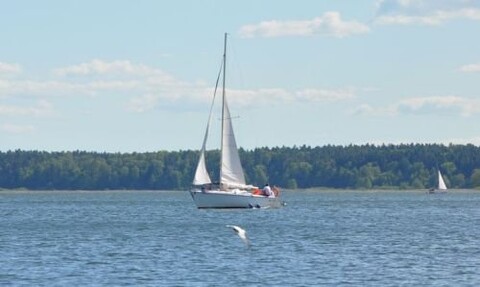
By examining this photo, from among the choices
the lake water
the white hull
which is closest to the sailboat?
the white hull

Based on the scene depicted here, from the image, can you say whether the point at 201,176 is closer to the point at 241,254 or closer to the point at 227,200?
the point at 227,200

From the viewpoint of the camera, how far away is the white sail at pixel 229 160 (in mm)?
115375

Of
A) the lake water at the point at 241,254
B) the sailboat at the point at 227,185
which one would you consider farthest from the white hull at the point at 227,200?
the lake water at the point at 241,254

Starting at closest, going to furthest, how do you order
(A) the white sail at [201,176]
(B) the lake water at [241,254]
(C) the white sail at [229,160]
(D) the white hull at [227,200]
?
(B) the lake water at [241,254] < (D) the white hull at [227,200] < (C) the white sail at [229,160] < (A) the white sail at [201,176]

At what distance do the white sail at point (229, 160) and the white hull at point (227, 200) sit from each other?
1.69 meters

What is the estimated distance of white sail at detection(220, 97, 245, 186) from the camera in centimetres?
11538

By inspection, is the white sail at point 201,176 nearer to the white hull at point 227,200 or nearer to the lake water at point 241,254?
the white hull at point 227,200

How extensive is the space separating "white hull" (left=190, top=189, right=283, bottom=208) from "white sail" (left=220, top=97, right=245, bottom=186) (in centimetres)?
169

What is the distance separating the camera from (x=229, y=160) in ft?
379

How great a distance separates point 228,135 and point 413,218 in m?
16.8

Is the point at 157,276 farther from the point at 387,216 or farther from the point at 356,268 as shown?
the point at 387,216

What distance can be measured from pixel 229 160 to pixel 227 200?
3695 millimetres

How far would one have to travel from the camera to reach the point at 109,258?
2566 inches

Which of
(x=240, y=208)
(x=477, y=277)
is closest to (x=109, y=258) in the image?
(x=477, y=277)
